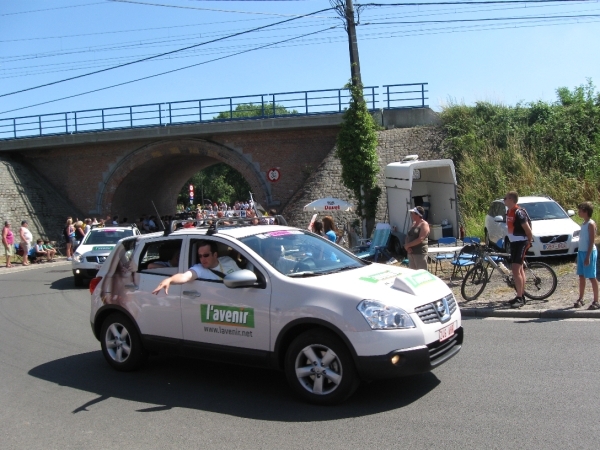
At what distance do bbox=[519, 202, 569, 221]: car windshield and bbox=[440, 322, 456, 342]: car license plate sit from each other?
10.2m

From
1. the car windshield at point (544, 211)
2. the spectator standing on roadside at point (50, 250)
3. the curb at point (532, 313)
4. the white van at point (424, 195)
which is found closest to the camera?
the curb at point (532, 313)

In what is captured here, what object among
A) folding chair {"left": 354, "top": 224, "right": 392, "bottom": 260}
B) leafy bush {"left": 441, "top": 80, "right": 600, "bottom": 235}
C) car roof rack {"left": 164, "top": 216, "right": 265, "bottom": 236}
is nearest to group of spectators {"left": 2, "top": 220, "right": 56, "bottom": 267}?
folding chair {"left": 354, "top": 224, "right": 392, "bottom": 260}

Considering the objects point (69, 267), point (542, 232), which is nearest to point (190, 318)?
point (542, 232)

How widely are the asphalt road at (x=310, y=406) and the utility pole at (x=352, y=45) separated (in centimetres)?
1377

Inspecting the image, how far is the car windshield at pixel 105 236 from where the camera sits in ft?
58.4

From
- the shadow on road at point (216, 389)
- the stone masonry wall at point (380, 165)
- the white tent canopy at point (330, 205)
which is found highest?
the stone masonry wall at point (380, 165)

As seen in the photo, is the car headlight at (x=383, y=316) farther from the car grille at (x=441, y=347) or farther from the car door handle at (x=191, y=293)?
the car door handle at (x=191, y=293)

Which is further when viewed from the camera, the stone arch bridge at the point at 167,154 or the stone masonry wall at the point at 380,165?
the stone arch bridge at the point at 167,154

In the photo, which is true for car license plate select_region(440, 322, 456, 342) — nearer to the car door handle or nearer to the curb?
the car door handle

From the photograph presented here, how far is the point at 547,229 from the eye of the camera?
14.5m

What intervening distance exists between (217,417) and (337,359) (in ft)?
3.94

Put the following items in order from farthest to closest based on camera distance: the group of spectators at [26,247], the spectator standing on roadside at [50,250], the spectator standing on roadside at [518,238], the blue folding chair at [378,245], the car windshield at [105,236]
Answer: the spectator standing on roadside at [50,250], the group of spectators at [26,247], the car windshield at [105,236], the blue folding chair at [378,245], the spectator standing on roadside at [518,238]

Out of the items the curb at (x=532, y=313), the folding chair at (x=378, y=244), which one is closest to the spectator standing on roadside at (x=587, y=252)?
the curb at (x=532, y=313)

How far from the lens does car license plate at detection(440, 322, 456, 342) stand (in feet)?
19.0
